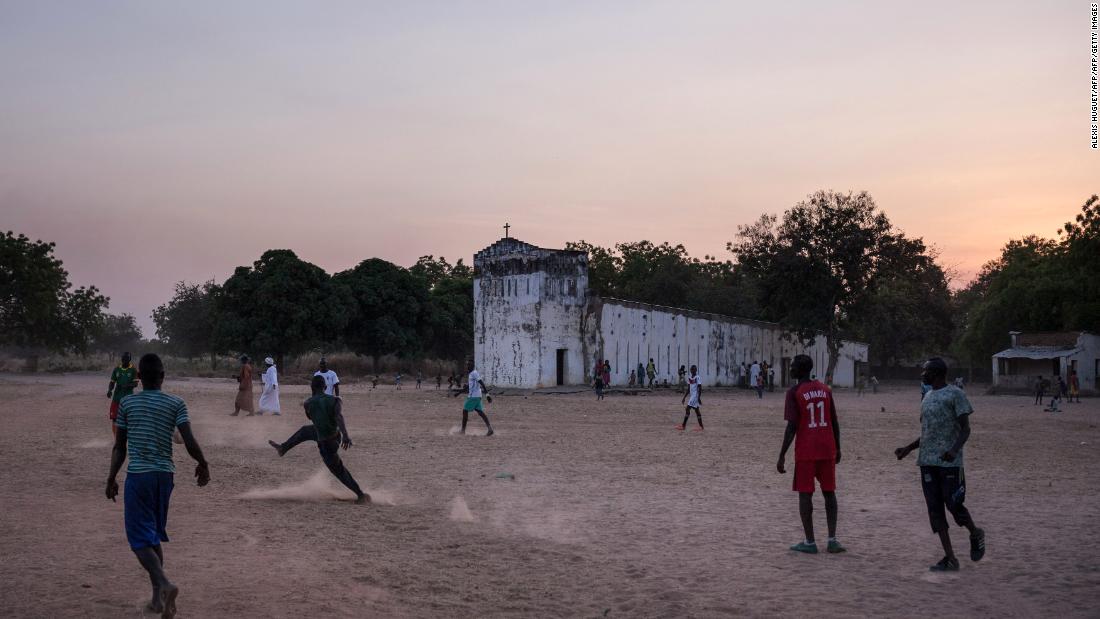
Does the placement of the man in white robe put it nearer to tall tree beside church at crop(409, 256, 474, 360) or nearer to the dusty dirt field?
the dusty dirt field

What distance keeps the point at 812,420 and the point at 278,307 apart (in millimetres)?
57018

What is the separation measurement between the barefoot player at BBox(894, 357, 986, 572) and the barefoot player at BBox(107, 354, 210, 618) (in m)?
5.76

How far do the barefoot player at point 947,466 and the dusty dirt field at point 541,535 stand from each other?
10.9 inches

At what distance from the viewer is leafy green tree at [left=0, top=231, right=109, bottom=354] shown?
6438 cm

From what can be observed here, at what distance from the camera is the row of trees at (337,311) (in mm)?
62625

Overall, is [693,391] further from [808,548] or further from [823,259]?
A: [823,259]

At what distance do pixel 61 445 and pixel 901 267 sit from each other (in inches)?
1950

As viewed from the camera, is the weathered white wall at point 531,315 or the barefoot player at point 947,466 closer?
Result: the barefoot player at point 947,466

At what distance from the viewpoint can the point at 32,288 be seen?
211 feet

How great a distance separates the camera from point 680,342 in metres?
56.4

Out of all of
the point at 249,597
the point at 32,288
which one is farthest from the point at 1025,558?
the point at 32,288

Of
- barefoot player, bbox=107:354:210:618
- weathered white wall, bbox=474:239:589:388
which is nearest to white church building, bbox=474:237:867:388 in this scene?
weathered white wall, bbox=474:239:589:388

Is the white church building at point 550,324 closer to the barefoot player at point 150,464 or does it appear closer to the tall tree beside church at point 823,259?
the tall tree beside church at point 823,259

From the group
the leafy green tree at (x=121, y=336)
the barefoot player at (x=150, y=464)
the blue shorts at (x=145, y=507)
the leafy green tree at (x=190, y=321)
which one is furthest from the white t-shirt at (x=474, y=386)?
the leafy green tree at (x=121, y=336)
